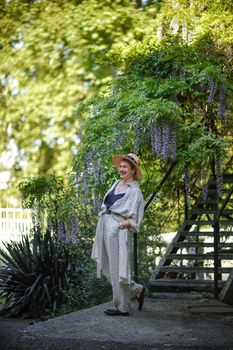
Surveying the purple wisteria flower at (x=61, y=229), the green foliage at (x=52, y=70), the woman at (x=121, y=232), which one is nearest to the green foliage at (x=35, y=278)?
the purple wisteria flower at (x=61, y=229)

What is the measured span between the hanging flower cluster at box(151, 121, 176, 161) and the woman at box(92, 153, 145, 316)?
123 centimetres

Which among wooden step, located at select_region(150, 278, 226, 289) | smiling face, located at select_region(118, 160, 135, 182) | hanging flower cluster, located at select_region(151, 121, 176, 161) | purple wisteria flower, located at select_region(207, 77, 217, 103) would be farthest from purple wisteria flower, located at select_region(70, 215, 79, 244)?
smiling face, located at select_region(118, 160, 135, 182)

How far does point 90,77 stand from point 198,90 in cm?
410

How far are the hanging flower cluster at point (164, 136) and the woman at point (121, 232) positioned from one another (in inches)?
48.5

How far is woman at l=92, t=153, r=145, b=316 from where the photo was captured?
21.5ft

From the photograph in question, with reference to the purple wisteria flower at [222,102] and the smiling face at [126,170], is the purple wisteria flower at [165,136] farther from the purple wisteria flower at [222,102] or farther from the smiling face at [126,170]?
the smiling face at [126,170]

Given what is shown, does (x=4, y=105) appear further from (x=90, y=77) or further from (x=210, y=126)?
(x=210, y=126)

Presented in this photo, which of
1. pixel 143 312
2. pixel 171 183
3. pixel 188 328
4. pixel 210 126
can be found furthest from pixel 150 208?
pixel 188 328

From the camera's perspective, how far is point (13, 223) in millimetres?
13484

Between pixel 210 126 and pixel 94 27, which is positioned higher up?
pixel 94 27

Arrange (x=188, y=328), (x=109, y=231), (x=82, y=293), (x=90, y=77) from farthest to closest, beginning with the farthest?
(x=90, y=77)
(x=82, y=293)
(x=109, y=231)
(x=188, y=328)

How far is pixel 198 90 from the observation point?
898 centimetres

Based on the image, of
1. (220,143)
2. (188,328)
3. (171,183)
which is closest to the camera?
(188,328)

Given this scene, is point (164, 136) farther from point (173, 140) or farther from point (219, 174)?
point (219, 174)
